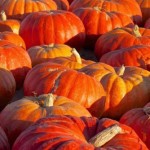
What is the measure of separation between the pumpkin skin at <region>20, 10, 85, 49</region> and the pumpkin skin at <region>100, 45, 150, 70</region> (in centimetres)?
80

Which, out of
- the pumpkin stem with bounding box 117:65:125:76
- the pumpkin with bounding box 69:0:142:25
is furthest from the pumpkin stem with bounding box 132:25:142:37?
the pumpkin stem with bounding box 117:65:125:76

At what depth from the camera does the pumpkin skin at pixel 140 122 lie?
3261mm

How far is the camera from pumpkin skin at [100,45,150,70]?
15.6 feet

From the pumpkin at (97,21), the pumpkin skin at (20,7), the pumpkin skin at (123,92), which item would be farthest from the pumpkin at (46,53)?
the pumpkin skin at (20,7)

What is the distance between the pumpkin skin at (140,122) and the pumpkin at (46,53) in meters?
1.42

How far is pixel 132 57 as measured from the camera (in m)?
4.77

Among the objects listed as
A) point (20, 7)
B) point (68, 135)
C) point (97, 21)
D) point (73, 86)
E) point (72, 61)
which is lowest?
point (20, 7)

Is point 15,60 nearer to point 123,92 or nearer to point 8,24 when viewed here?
Answer: point 123,92

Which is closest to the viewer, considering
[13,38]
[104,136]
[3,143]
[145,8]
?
[104,136]

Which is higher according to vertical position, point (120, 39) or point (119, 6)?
point (120, 39)

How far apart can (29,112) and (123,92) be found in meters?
1.17

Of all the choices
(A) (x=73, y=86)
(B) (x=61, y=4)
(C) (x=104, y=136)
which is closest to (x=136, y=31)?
(A) (x=73, y=86)

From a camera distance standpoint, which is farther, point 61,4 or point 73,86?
point 61,4

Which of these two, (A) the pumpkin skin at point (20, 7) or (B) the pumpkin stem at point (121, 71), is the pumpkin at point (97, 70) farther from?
(A) the pumpkin skin at point (20, 7)
